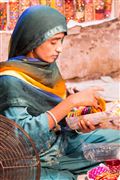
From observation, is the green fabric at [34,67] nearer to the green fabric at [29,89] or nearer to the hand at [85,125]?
the green fabric at [29,89]

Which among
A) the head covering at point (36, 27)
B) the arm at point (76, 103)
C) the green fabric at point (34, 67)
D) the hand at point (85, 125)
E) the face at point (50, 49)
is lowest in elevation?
the hand at point (85, 125)

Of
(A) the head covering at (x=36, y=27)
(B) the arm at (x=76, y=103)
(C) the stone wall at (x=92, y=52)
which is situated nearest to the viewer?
(B) the arm at (x=76, y=103)

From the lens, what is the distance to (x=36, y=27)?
199cm

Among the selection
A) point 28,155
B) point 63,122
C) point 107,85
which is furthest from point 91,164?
point 107,85

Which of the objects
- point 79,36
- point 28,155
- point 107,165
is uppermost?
point 79,36

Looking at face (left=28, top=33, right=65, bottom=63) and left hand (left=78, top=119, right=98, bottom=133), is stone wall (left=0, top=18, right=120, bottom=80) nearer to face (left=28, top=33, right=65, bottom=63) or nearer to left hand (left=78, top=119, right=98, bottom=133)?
face (left=28, top=33, right=65, bottom=63)

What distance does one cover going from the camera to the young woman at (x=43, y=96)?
6.06 ft

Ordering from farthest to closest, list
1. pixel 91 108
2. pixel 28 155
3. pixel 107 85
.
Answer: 1. pixel 107 85
2. pixel 91 108
3. pixel 28 155

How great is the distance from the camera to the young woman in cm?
185

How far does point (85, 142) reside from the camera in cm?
216

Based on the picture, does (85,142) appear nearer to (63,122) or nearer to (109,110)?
(63,122)

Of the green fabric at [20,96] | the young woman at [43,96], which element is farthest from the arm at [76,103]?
the green fabric at [20,96]

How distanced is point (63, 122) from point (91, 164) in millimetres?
257

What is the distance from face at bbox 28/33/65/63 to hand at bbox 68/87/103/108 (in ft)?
0.84
